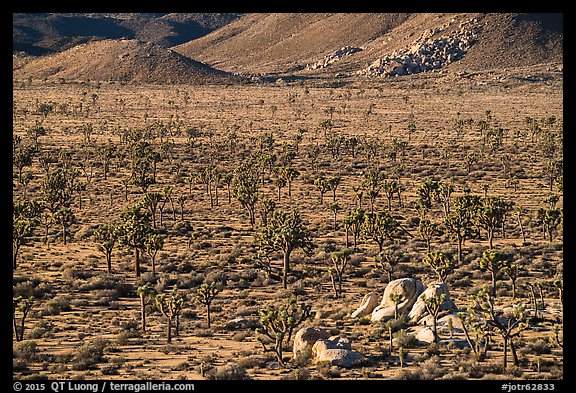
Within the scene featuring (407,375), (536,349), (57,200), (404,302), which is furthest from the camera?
(57,200)

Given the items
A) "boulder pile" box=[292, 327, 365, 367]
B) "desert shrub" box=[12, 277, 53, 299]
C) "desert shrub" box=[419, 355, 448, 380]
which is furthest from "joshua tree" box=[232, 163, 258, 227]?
"desert shrub" box=[419, 355, 448, 380]

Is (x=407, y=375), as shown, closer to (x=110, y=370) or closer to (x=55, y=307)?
(x=110, y=370)

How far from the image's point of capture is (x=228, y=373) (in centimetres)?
2133

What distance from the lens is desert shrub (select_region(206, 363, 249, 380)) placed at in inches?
833

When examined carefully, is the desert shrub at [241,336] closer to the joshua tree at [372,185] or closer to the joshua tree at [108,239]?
the joshua tree at [108,239]

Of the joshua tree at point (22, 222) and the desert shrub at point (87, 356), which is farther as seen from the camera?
the joshua tree at point (22, 222)

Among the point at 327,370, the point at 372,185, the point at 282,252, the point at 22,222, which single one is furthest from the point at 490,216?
the point at 22,222

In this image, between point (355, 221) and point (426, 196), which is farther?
point (426, 196)

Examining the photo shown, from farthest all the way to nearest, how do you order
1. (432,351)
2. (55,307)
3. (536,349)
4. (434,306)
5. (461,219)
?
(461,219) < (55,307) < (434,306) < (432,351) < (536,349)

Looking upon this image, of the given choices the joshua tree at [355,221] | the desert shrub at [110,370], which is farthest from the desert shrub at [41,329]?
the joshua tree at [355,221]

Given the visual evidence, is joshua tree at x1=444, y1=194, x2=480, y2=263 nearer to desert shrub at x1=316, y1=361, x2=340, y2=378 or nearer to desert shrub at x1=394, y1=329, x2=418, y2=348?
desert shrub at x1=394, y1=329, x2=418, y2=348

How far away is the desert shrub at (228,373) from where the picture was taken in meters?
21.2

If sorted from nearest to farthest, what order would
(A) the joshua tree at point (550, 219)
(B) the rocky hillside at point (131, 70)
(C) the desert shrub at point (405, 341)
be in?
(C) the desert shrub at point (405, 341), (A) the joshua tree at point (550, 219), (B) the rocky hillside at point (131, 70)
